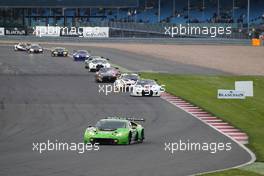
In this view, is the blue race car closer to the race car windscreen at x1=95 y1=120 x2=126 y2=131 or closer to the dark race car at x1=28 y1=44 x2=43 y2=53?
the dark race car at x1=28 y1=44 x2=43 y2=53

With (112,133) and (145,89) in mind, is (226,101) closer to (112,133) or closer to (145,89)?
(145,89)

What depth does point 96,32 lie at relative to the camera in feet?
427

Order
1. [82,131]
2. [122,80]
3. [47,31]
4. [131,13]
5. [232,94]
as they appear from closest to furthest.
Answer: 1. [82,131]
2. [232,94]
3. [122,80]
4. [47,31]
5. [131,13]

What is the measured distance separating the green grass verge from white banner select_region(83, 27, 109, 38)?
59.2 m

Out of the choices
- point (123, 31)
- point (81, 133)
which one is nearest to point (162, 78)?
point (81, 133)

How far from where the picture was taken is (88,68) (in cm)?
7450

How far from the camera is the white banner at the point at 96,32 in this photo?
12962 centimetres

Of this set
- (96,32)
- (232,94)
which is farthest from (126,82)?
(96,32)

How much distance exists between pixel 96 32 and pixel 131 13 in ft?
49.7

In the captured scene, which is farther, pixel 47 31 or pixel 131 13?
pixel 131 13

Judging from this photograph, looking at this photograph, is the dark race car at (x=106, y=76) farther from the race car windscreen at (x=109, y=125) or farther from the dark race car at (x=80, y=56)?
the race car windscreen at (x=109, y=125)

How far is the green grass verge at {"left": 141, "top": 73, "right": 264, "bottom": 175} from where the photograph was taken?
35591mm

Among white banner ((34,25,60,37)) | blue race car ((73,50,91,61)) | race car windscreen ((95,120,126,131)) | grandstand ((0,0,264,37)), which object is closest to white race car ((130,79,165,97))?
Answer: race car windscreen ((95,120,126,131))

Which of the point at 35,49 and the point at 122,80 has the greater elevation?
Result: the point at 122,80
